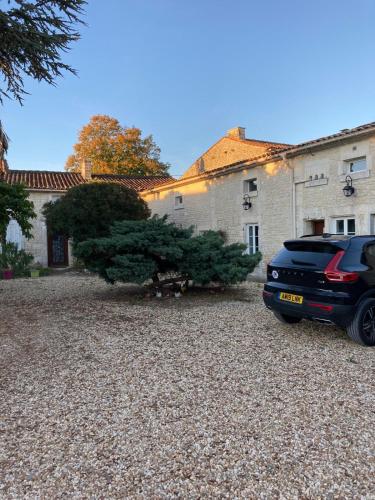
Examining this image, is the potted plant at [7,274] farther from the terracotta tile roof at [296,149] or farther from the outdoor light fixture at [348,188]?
the outdoor light fixture at [348,188]

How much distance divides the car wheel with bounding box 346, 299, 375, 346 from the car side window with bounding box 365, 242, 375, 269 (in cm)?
52

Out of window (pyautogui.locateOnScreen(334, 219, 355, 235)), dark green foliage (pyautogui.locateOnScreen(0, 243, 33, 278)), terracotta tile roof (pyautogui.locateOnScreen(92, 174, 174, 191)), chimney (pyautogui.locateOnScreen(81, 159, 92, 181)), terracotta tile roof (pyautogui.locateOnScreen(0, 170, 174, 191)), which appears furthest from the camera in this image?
terracotta tile roof (pyautogui.locateOnScreen(92, 174, 174, 191))

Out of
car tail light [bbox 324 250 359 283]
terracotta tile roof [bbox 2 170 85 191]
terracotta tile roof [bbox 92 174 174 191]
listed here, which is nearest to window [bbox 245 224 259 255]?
car tail light [bbox 324 250 359 283]

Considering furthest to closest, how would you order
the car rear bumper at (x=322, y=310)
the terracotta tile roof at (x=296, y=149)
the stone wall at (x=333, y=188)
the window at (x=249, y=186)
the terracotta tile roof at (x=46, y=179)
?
the terracotta tile roof at (x=46, y=179) → the window at (x=249, y=186) → the stone wall at (x=333, y=188) → the terracotta tile roof at (x=296, y=149) → the car rear bumper at (x=322, y=310)

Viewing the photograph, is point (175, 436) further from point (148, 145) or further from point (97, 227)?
point (148, 145)

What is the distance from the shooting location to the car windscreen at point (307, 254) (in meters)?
5.37

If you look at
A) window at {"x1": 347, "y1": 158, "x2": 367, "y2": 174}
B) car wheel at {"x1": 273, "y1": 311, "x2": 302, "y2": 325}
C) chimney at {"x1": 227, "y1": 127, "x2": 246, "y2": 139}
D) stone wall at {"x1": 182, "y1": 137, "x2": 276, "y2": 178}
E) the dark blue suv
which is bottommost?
car wheel at {"x1": 273, "y1": 311, "x2": 302, "y2": 325}

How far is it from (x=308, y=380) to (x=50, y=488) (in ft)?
9.25

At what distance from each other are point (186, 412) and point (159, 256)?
6.14 metres

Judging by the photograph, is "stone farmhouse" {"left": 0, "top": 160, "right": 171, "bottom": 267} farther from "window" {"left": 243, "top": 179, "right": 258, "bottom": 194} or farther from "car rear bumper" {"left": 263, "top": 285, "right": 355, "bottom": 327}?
"car rear bumper" {"left": 263, "top": 285, "right": 355, "bottom": 327}

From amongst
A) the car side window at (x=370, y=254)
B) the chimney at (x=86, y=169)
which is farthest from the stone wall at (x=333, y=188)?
the chimney at (x=86, y=169)

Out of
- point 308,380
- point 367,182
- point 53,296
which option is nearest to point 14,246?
point 53,296

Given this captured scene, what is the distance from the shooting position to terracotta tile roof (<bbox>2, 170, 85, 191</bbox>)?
2109cm

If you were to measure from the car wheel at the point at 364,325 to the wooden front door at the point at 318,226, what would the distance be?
22.1ft
